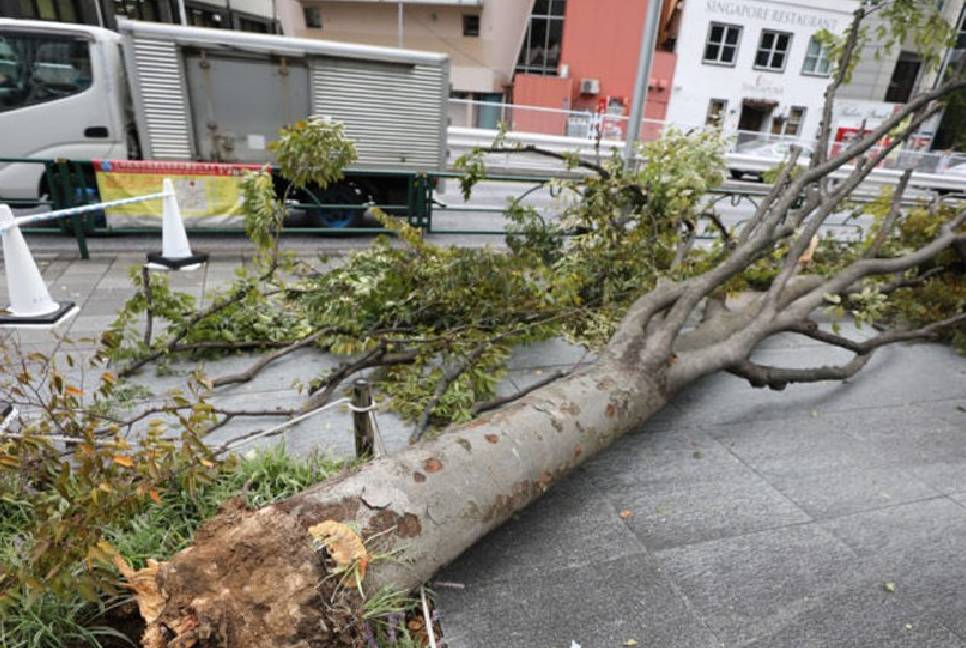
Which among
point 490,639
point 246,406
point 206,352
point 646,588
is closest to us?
point 490,639

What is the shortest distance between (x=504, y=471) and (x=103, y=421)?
89.8 inches

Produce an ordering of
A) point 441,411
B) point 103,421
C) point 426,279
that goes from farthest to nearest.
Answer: point 426,279, point 441,411, point 103,421

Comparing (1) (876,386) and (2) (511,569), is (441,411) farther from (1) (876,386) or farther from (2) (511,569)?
(1) (876,386)

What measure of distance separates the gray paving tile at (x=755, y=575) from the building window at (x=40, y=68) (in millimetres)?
9510

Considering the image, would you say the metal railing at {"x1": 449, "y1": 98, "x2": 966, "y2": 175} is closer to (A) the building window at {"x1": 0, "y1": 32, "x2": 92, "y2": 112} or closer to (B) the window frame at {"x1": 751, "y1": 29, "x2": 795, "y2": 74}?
(B) the window frame at {"x1": 751, "y1": 29, "x2": 795, "y2": 74}

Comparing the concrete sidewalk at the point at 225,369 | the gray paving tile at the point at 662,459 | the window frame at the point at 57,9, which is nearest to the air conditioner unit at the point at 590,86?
the window frame at the point at 57,9

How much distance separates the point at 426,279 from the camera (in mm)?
4645

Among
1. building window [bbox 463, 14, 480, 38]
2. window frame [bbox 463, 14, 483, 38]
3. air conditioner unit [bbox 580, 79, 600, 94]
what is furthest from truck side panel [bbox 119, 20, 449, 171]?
building window [bbox 463, 14, 480, 38]

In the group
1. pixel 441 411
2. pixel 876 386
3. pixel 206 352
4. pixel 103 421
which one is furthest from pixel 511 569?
pixel 876 386

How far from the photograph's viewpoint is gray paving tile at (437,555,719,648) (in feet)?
7.08

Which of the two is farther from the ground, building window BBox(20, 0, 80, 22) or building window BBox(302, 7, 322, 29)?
building window BBox(302, 7, 322, 29)

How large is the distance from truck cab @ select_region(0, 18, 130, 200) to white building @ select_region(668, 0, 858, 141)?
24110 mm

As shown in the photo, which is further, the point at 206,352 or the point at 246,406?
the point at 206,352

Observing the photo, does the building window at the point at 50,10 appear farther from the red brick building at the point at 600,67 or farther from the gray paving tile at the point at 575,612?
the gray paving tile at the point at 575,612
